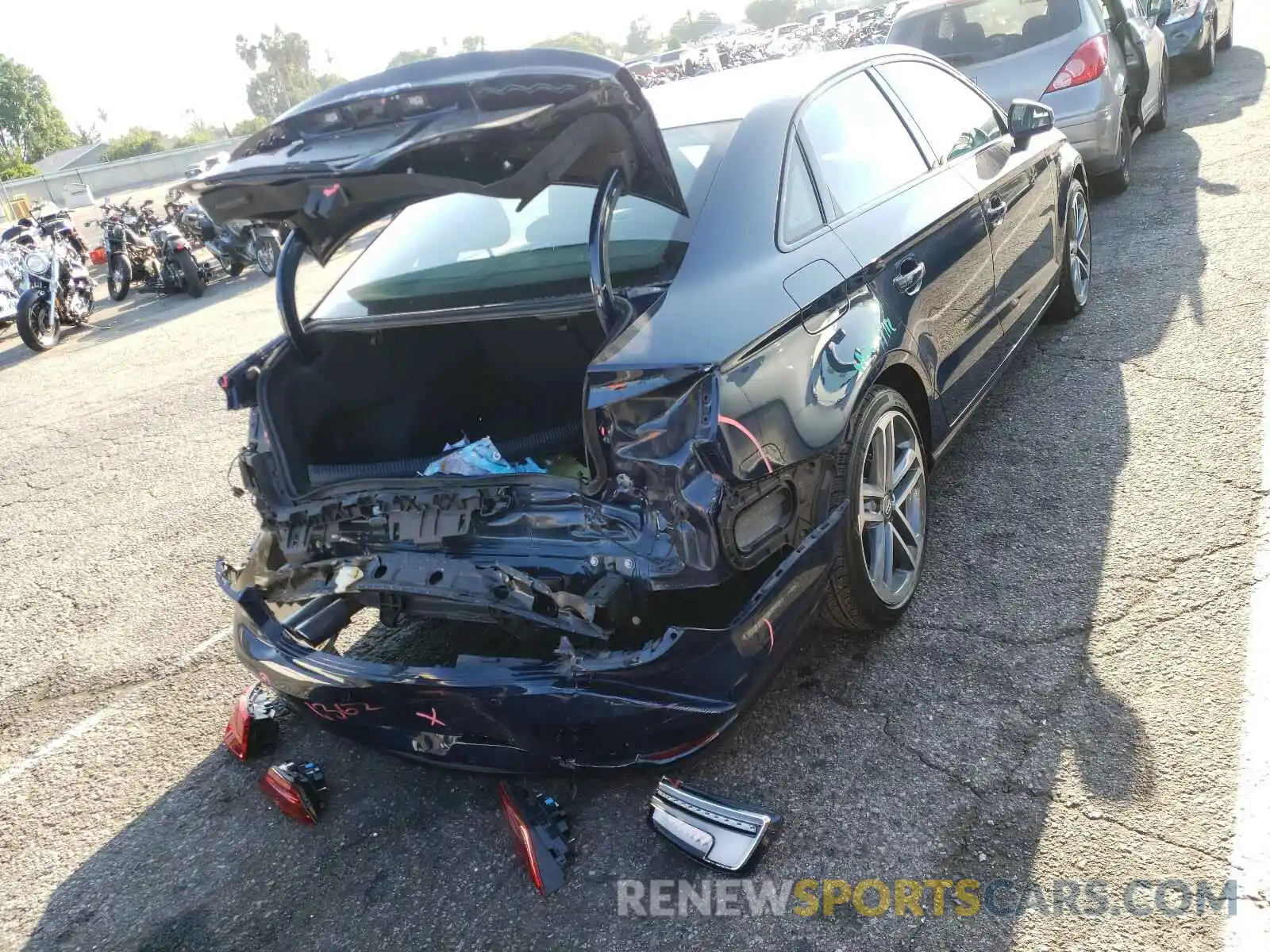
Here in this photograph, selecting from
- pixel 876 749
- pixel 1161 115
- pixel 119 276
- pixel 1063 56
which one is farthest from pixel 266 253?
pixel 876 749

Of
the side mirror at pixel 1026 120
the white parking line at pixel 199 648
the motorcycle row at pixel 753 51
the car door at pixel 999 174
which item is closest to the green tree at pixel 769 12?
the motorcycle row at pixel 753 51

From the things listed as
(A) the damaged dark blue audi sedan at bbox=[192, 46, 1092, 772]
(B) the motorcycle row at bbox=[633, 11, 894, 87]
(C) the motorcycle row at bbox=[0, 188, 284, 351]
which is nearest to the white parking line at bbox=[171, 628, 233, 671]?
(A) the damaged dark blue audi sedan at bbox=[192, 46, 1092, 772]

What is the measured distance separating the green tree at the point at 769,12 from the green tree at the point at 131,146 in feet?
273

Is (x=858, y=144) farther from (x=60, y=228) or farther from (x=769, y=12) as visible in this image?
(x=769, y=12)

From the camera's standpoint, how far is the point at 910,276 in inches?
123

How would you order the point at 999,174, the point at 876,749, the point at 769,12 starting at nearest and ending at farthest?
1. the point at 876,749
2. the point at 999,174
3. the point at 769,12

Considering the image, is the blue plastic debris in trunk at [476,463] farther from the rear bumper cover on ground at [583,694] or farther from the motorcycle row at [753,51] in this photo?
the motorcycle row at [753,51]

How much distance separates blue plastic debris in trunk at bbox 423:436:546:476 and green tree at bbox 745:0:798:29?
5201 inches

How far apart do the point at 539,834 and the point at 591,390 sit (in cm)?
112

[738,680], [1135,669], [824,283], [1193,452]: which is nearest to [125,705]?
[738,680]

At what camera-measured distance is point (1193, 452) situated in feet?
12.3

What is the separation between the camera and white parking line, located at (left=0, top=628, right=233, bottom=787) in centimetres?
328

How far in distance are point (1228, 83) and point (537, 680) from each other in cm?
1250

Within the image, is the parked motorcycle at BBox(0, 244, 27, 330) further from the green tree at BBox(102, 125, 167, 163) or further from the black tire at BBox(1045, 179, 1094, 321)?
the green tree at BBox(102, 125, 167, 163)
